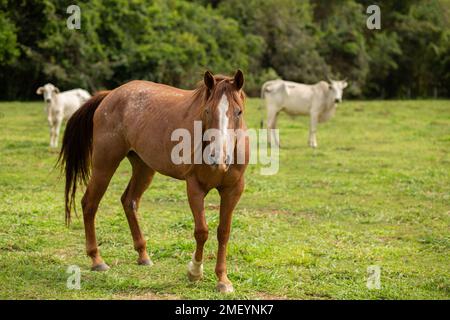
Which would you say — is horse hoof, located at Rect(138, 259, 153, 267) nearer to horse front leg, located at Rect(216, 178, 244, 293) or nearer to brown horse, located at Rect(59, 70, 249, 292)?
brown horse, located at Rect(59, 70, 249, 292)

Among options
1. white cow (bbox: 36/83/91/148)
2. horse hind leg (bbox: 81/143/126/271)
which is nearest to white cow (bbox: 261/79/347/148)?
white cow (bbox: 36/83/91/148)

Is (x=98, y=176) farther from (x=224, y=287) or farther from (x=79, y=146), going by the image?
(x=224, y=287)

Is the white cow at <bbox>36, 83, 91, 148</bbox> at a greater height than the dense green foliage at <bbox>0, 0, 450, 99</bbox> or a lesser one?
lesser

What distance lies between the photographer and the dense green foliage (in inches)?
1112

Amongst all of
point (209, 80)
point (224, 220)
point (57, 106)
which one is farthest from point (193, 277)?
point (57, 106)

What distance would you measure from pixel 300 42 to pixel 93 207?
30.6 meters

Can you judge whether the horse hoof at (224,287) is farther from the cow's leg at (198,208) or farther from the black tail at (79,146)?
the black tail at (79,146)

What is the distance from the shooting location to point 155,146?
20.6 ft

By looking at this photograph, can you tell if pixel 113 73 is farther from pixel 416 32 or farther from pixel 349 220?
pixel 349 220

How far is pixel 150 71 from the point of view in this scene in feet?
98.7

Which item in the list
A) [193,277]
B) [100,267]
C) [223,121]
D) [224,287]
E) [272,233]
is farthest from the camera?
[272,233]

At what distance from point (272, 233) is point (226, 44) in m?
26.4

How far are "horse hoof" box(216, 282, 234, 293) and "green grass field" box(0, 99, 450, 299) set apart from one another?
0.10 m

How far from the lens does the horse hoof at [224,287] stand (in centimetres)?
572
